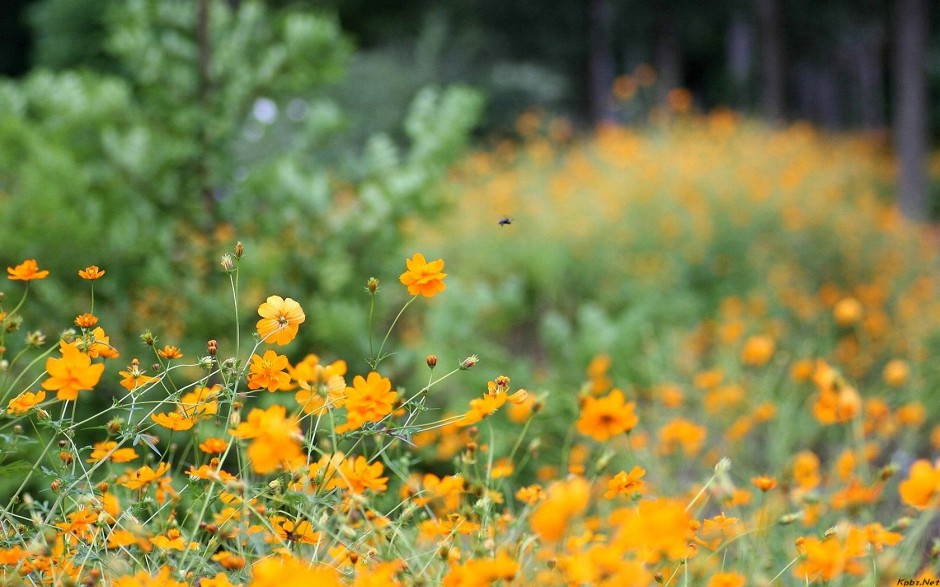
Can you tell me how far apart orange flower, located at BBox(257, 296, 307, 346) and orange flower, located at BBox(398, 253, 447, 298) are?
0.13 m

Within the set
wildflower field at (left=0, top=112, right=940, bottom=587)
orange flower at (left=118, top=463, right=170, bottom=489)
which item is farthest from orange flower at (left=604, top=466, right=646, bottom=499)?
orange flower at (left=118, top=463, right=170, bottom=489)

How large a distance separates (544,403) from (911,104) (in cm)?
954

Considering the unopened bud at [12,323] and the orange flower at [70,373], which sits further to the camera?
the unopened bud at [12,323]

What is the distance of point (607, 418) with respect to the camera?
107 cm

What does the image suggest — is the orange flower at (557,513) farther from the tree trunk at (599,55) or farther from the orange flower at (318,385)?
the tree trunk at (599,55)

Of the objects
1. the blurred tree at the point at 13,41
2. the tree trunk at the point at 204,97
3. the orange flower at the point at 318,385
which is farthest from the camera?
the blurred tree at the point at 13,41

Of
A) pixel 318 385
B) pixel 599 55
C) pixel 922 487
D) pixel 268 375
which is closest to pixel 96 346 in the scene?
pixel 268 375

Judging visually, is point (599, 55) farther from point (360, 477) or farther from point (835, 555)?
point (835, 555)

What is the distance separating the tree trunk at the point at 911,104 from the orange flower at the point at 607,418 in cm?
902

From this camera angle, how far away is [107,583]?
102 cm

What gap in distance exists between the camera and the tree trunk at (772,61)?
11.2 meters

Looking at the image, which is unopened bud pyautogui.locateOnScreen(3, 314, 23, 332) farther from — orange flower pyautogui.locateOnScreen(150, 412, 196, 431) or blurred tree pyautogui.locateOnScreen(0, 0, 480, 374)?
blurred tree pyautogui.locateOnScreen(0, 0, 480, 374)

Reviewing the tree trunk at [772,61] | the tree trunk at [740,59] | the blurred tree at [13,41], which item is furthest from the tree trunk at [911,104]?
the blurred tree at [13,41]

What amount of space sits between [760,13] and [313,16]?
35.1 feet
